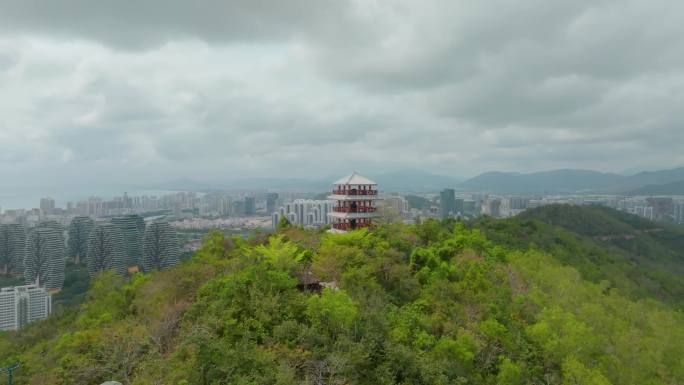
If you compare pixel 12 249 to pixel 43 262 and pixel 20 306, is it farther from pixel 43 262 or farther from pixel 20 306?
pixel 20 306

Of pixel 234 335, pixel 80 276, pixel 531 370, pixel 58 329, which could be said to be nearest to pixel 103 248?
pixel 80 276

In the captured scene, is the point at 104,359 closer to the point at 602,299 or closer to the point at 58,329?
the point at 58,329

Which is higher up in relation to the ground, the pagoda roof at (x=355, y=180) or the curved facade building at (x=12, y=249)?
the pagoda roof at (x=355, y=180)

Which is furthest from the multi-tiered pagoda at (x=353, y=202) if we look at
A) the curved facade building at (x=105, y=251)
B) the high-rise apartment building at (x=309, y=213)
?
the high-rise apartment building at (x=309, y=213)

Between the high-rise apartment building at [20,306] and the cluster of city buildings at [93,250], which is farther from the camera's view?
the cluster of city buildings at [93,250]

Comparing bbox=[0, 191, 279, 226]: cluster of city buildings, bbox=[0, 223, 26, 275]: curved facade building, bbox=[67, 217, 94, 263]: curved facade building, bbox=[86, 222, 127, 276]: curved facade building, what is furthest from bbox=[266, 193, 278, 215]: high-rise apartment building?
bbox=[0, 223, 26, 275]: curved facade building

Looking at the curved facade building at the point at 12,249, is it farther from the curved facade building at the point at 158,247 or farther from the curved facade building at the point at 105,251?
the curved facade building at the point at 158,247
